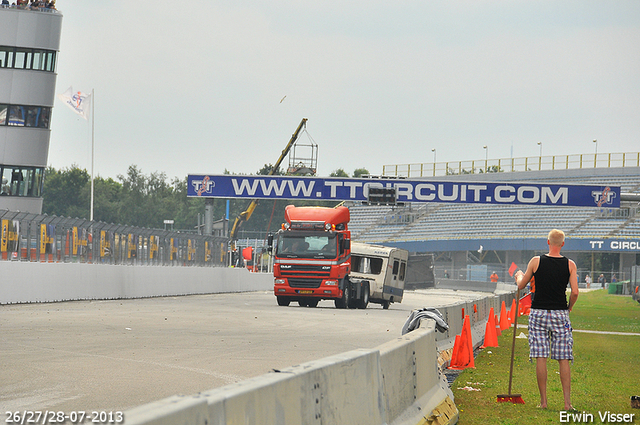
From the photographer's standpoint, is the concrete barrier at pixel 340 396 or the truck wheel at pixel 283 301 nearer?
the concrete barrier at pixel 340 396

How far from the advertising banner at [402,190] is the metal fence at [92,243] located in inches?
394

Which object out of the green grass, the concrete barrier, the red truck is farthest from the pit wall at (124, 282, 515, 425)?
the red truck

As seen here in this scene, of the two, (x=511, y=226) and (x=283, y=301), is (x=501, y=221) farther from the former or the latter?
(x=283, y=301)

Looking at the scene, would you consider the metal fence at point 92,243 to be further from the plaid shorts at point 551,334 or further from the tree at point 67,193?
the tree at point 67,193

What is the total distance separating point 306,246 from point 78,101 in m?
30.9

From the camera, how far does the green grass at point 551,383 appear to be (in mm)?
9148

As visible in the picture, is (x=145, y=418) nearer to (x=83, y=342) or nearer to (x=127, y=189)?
(x=83, y=342)

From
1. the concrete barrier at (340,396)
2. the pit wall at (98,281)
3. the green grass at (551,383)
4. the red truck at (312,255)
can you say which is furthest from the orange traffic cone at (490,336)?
the pit wall at (98,281)

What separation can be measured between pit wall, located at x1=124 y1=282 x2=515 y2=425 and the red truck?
19.5 m

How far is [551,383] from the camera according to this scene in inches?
484

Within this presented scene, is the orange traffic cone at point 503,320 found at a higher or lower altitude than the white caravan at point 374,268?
lower

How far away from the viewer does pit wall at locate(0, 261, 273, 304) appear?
23.8m

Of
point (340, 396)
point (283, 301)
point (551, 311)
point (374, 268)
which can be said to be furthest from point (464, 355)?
point (374, 268)

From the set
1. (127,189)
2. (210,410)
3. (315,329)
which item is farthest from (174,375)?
(127,189)
